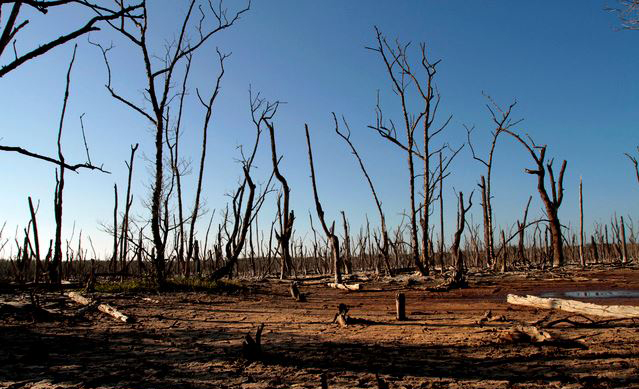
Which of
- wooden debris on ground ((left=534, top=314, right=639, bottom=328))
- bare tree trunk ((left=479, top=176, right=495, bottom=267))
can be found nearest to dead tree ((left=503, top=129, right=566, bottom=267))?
bare tree trunk ((left=479, top=176, right=495, bottom=267))

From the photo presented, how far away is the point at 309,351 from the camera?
3.99 meters

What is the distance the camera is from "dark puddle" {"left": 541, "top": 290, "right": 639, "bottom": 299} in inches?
297

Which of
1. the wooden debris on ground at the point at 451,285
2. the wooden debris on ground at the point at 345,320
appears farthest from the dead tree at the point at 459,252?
the wooden debris on ground at the point at 345,320

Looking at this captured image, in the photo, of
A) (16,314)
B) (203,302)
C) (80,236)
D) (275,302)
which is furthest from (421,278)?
(80,236)

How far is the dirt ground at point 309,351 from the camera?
123 inches

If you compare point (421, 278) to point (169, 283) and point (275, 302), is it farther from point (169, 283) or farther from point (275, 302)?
point (169, 283)

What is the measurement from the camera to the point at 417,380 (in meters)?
3.06

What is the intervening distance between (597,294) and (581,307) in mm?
3506

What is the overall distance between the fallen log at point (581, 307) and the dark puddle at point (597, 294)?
1909 millimetres

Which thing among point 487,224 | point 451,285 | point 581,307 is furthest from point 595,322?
point 487,224

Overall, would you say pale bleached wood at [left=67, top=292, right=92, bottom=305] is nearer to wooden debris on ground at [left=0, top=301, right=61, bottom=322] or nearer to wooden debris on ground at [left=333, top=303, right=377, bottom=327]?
wooden debris on ground at [left=0, top=301, right=61, bottom=322]

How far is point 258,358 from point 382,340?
56.8 inches

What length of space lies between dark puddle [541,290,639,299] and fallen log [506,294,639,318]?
1909mm

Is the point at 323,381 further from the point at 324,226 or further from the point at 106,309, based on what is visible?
the point at 324,226
